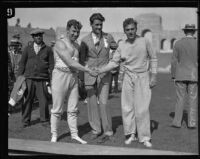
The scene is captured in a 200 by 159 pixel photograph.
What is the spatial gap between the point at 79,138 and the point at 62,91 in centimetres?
74

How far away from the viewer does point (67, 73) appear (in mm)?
4949

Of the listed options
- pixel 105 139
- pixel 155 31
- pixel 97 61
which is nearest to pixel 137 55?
pixel 97 61

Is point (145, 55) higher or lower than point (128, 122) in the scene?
higher

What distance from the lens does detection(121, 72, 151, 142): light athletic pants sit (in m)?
4.91

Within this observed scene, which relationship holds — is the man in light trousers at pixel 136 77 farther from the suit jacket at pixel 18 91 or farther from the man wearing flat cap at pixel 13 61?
the man wearing flat cap at pixel 13 61

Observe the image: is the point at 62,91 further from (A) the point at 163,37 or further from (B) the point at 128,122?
(A) the point at 163,37

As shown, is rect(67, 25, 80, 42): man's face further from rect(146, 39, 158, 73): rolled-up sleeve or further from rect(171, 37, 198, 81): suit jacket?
rect(171, 37, 198, 81): suit jacket

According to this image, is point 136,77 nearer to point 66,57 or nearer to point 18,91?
point 66,57

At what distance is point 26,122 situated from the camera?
614 cm

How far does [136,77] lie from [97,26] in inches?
36.0
